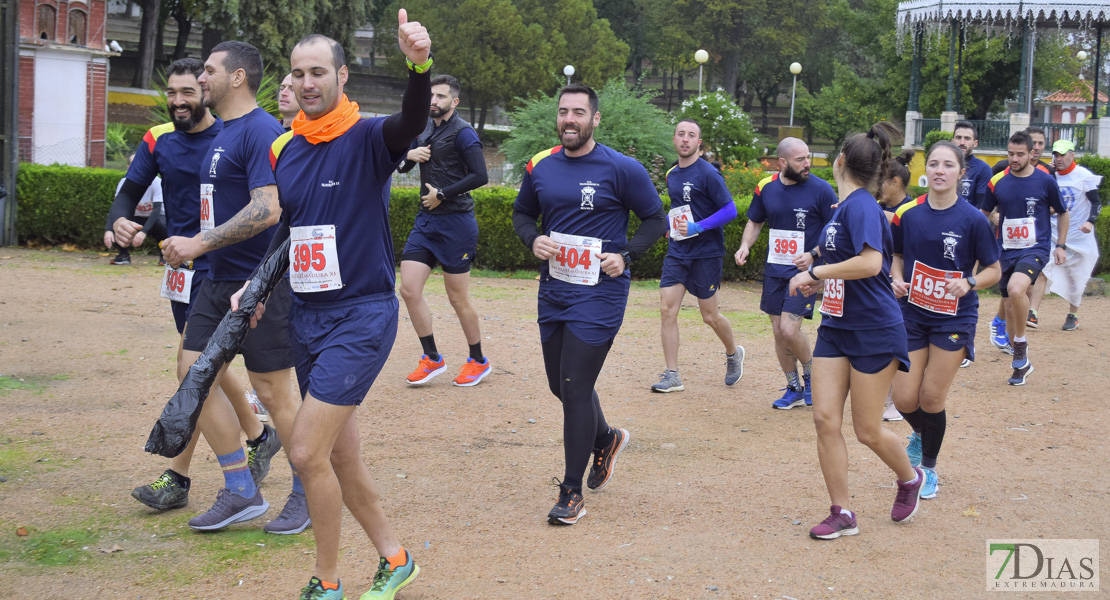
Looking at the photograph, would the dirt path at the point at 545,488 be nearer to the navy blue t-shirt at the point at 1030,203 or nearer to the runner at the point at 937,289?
the runner at the point at 937,289

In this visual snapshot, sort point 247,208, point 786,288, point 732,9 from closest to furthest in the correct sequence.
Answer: point 247,208 < point 786,288 < point 732,9

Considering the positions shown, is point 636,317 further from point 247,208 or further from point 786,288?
point 247,208

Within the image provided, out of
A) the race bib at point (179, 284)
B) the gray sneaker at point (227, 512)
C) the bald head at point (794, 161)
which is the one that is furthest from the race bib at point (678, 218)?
the gray sneaker at point (227, 512)

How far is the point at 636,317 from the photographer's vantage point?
38.2 ft

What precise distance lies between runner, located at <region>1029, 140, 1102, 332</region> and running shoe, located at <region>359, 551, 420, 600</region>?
29.4 ft

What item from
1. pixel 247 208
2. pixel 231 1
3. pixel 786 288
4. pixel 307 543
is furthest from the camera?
pixel 231 1

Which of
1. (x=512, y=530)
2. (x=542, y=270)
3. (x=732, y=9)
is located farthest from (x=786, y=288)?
(x=732, y=9)

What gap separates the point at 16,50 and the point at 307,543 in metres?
13.5

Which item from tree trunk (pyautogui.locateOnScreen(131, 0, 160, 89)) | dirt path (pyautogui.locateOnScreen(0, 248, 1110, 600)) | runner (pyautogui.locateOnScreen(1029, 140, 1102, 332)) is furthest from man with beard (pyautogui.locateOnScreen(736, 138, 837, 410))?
tree trunk (pyautogui.locateOnScreen(131, 0, 160, 89))

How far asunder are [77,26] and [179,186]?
2008 centimetres

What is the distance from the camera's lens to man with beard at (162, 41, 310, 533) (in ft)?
15.8

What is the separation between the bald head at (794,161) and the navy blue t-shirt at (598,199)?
2.59 metres

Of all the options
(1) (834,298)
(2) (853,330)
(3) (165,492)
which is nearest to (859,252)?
(1) (834,298)

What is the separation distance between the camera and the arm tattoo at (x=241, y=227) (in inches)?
175
